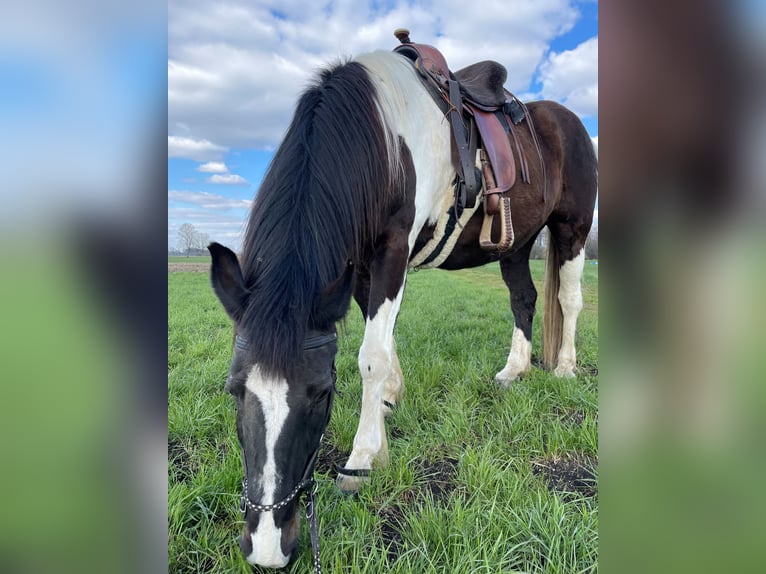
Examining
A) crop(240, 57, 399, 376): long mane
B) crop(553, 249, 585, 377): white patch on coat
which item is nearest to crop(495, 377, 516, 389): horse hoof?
crop(553, 249, 585, 377): white patch on coat

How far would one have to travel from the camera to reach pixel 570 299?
12.7 feet

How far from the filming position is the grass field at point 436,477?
1528 mm

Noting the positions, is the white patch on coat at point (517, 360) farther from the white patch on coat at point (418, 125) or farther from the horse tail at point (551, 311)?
the white patch on coat at point (418, 125)

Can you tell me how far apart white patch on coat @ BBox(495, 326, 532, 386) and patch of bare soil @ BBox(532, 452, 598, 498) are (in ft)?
4.21

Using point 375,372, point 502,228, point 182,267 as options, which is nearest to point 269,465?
point 375,372

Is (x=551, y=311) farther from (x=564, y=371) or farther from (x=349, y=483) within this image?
(x=349, y=483)

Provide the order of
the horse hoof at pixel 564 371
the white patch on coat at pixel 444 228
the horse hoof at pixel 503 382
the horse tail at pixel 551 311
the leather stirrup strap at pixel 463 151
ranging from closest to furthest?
the leather stirrup strap at pixel 463 151 → the white patch on coat at pixel 444 228 → the horse hoof at pixel 503 382 → the horse hoof at pixel 564 371 → the horse tail at pixel 551 311

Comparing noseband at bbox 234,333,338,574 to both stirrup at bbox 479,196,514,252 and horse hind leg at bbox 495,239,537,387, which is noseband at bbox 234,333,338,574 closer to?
stirrup at bbox 479,196,514,252

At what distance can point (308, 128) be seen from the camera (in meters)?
1.97

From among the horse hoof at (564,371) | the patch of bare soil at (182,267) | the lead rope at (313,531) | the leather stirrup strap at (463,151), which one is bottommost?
the lead rope at (313,531)

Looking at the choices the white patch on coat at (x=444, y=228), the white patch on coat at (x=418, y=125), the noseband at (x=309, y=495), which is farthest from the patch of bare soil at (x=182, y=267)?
the white patch on coat at (x=444, y=228)

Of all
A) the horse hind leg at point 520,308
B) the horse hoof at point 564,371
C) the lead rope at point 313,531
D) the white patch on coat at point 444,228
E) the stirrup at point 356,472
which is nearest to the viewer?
the lead rope at point 313,531
